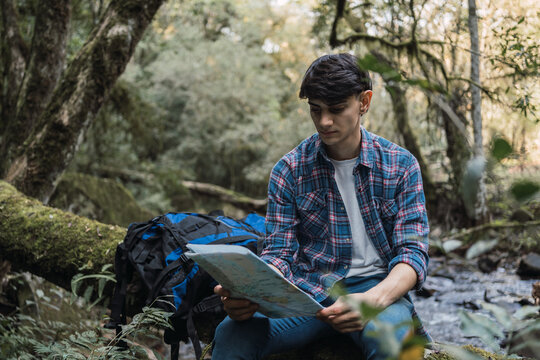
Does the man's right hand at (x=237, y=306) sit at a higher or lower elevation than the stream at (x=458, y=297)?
higher

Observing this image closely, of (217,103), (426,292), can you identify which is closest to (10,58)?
A: (426,292)

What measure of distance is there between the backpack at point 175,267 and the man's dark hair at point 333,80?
0.85 m

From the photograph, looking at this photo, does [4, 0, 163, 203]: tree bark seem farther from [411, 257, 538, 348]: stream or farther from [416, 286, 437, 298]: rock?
[416, 286, 437, 298]: rock

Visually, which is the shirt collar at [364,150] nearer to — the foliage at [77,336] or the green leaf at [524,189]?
the foliage at [77,336]

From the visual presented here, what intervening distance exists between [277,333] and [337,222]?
501 millimetres

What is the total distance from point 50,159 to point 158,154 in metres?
11.2

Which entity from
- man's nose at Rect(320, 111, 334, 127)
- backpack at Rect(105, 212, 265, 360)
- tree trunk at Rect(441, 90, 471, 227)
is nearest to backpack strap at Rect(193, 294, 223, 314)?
backpack at Rect(105, 212, 265, 360)

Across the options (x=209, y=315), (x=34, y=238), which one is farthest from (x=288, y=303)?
(x=34, y=238)

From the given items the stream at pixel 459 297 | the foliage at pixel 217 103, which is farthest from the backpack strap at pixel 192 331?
the foliage at pixel 217 103

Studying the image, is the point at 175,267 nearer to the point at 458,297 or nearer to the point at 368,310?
the point at 368,310

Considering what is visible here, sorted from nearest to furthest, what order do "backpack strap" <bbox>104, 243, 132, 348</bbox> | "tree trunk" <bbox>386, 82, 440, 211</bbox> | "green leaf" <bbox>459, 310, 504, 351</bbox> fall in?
"green leaf" <bbox>459, 310, 504, 351</bbox>, "backpack strap" <bbox>104, 243, 132, 348</bbox>, "tree trunk" <bbox>386, 82, 440, 211</bbox>

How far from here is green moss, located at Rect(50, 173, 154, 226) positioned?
627 cm

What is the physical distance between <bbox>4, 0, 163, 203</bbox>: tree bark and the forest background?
0.4 inches

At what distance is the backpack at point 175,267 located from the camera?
2.02 meters
